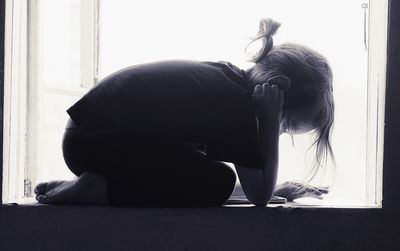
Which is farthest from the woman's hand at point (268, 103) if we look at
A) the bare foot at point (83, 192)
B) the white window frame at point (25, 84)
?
the white window frame at point (25, 84)

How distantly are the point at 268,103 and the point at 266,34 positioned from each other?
23cm

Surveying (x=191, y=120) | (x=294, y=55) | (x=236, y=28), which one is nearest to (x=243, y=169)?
(x=191, y=120)

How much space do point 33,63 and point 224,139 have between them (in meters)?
0.67

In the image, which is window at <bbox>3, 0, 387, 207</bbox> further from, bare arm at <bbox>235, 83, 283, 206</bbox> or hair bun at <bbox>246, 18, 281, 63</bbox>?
bare arm at <bbox>235, 83, 283, 206</bbox>

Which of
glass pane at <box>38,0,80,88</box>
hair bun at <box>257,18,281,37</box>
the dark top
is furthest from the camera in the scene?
glass pane at <box>38,0,80,88</box>

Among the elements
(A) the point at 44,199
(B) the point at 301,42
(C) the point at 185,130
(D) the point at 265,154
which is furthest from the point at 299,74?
(A) the point at 44,199

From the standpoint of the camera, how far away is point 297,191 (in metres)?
1.47

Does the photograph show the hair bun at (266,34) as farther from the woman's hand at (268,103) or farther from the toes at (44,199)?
the toes at (44,199)

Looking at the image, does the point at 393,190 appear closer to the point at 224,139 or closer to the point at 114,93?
the point at 224,139

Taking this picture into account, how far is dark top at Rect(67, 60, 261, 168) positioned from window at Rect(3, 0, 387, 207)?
0.20 m

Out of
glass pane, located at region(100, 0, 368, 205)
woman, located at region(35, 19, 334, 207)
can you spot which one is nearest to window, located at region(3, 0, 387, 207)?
glass pane, located at region(100, 0, 368, 205)

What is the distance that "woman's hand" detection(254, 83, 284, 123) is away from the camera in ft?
4.25

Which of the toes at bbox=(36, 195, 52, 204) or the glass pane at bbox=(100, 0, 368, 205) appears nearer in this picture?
the toes at bbox=(36, 195, 52, 204)

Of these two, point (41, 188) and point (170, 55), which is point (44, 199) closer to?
point (41, 188)
